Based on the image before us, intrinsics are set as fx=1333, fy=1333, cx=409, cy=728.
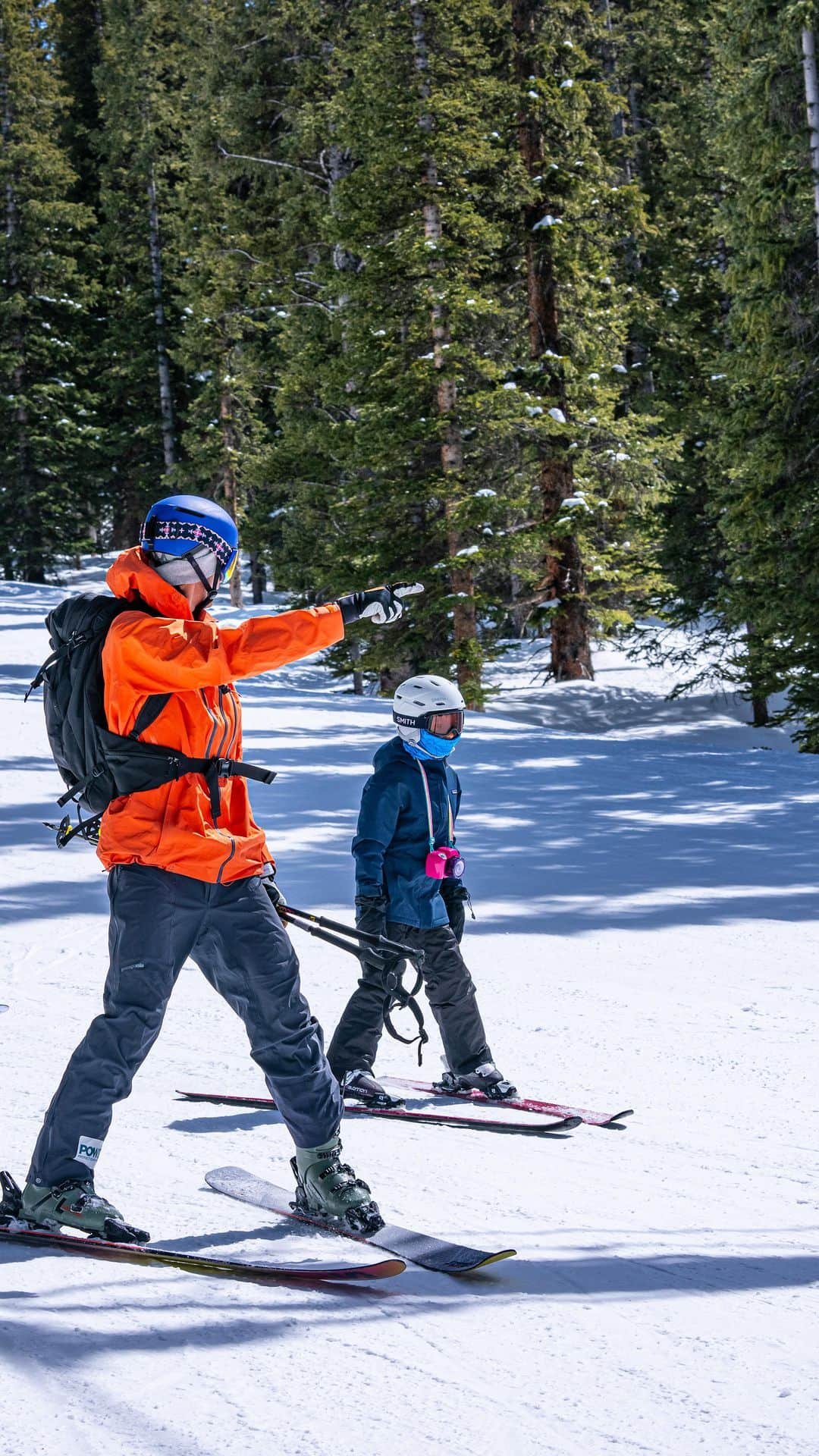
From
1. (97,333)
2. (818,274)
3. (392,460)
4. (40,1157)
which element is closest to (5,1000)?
(40,1157)

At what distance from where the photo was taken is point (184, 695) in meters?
3.68

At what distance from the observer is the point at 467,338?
21.0 metres

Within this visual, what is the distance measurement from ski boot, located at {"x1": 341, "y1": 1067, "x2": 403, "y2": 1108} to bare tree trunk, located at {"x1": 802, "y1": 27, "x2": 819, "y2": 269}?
11.5 meters

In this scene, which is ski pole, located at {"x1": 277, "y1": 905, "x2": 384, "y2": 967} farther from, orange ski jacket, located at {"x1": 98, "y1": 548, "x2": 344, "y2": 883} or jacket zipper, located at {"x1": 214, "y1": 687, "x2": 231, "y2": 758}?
jacket zipper, located at {"x1": 214, "y1": 687, "x2": 231, "y2": 758}

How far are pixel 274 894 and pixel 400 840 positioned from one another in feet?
5.30

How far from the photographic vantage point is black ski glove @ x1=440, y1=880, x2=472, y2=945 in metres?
5.67

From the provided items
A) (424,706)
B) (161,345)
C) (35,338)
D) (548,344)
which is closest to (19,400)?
(35,338)

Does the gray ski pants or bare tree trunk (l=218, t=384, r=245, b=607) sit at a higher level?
bare tree trunk (l=218, t=384, r=245, b=607)

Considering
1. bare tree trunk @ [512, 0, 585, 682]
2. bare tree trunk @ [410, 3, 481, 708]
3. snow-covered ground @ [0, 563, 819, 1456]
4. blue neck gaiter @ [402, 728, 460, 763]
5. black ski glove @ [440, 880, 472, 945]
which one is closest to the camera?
snow-covered ground @ [0, 563, 819, 1456]

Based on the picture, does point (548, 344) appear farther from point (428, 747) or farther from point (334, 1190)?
point (334, 1190)

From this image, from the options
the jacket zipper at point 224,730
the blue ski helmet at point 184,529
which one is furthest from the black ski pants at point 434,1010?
the blue ski helmet at point 184,529

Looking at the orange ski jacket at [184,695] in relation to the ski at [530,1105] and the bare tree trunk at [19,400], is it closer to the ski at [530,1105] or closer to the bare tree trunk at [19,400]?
the ski at [530,1105]

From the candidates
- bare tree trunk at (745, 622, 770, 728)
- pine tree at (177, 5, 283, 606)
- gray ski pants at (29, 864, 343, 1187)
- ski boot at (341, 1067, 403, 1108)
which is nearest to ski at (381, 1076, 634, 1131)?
ski boot at (341, 1067, 403, 1108)

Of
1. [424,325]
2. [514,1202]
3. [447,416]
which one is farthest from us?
[424,325]
